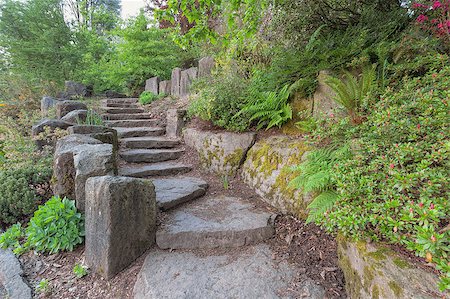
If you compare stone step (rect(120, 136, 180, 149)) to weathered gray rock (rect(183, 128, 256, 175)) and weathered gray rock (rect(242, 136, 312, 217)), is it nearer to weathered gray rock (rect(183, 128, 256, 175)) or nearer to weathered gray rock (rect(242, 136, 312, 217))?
weathered gray rock (rect(183, 128, 256, 175))

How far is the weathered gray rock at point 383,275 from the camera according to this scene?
1.08m

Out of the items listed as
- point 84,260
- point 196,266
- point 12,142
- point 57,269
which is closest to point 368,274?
point 196,266

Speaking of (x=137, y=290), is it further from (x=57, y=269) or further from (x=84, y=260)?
(x=57, y=269)

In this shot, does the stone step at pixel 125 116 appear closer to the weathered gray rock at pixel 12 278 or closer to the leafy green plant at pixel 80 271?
the weathered gray rock at pixel 12 278

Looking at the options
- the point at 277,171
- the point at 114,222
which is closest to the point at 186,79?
the point at 277,171

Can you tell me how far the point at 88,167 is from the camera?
212 cm

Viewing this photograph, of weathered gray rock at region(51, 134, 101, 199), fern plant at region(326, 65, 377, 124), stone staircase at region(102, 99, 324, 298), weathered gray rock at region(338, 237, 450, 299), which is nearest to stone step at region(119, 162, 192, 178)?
stone staircase at region(102, 99, 324, 298)

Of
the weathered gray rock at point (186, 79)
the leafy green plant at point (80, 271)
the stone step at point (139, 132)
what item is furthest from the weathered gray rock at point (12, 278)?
the weathered gray rock at point (186, 79)

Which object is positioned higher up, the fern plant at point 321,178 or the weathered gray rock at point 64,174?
the fern plant at point 321,178

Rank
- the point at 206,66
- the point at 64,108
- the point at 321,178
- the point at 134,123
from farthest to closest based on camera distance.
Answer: the point at 206,66 → the point at 134,123 → the point at 64,108 → the point at 321,178

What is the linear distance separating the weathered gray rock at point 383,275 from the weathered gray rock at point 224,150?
72.6 inches

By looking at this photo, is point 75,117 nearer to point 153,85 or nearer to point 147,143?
point 147,143

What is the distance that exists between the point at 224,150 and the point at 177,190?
94 centimetres

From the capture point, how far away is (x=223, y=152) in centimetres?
335
